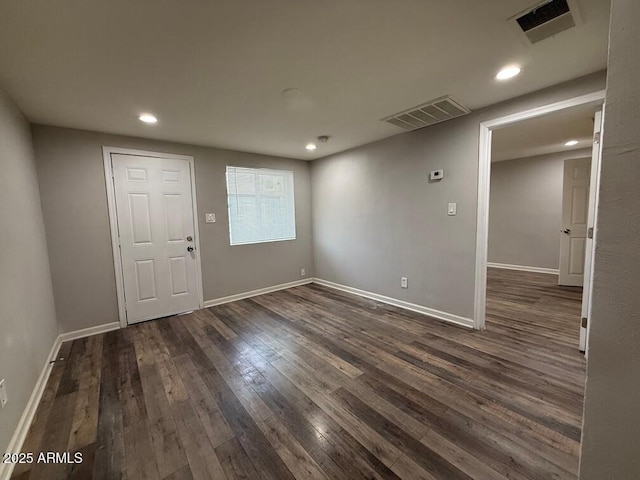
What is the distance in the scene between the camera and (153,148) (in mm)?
3420

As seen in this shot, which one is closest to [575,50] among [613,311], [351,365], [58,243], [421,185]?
[421,185]

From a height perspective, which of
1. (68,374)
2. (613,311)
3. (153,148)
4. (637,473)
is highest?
(153,148)

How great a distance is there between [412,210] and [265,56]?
244cm

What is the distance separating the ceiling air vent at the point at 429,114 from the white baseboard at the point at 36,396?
3805 mm

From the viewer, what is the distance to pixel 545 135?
3.95 metres

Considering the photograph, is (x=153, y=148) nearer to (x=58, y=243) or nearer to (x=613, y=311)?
(x=58, y=243)

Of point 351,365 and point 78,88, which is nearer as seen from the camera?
point 78,88

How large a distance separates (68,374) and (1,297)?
110cm

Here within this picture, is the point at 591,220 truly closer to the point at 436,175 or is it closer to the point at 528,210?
the point at 436,175

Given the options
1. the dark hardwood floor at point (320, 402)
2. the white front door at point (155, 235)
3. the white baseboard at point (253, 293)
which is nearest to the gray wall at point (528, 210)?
the dark hardwood floor at point (320, 402)

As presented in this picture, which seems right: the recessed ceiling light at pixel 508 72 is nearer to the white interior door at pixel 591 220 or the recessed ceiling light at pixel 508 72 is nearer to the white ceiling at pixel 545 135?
the white ceiling at pixel 545 135

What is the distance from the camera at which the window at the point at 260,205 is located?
164 inches

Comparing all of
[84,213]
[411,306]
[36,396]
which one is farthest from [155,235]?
[411,306]

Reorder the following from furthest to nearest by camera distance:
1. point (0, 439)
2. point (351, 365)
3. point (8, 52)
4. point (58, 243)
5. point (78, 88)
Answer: point (58, 243)
point (351, 365)
point (78, 88)
point (8, 52)
point (0, 439)
